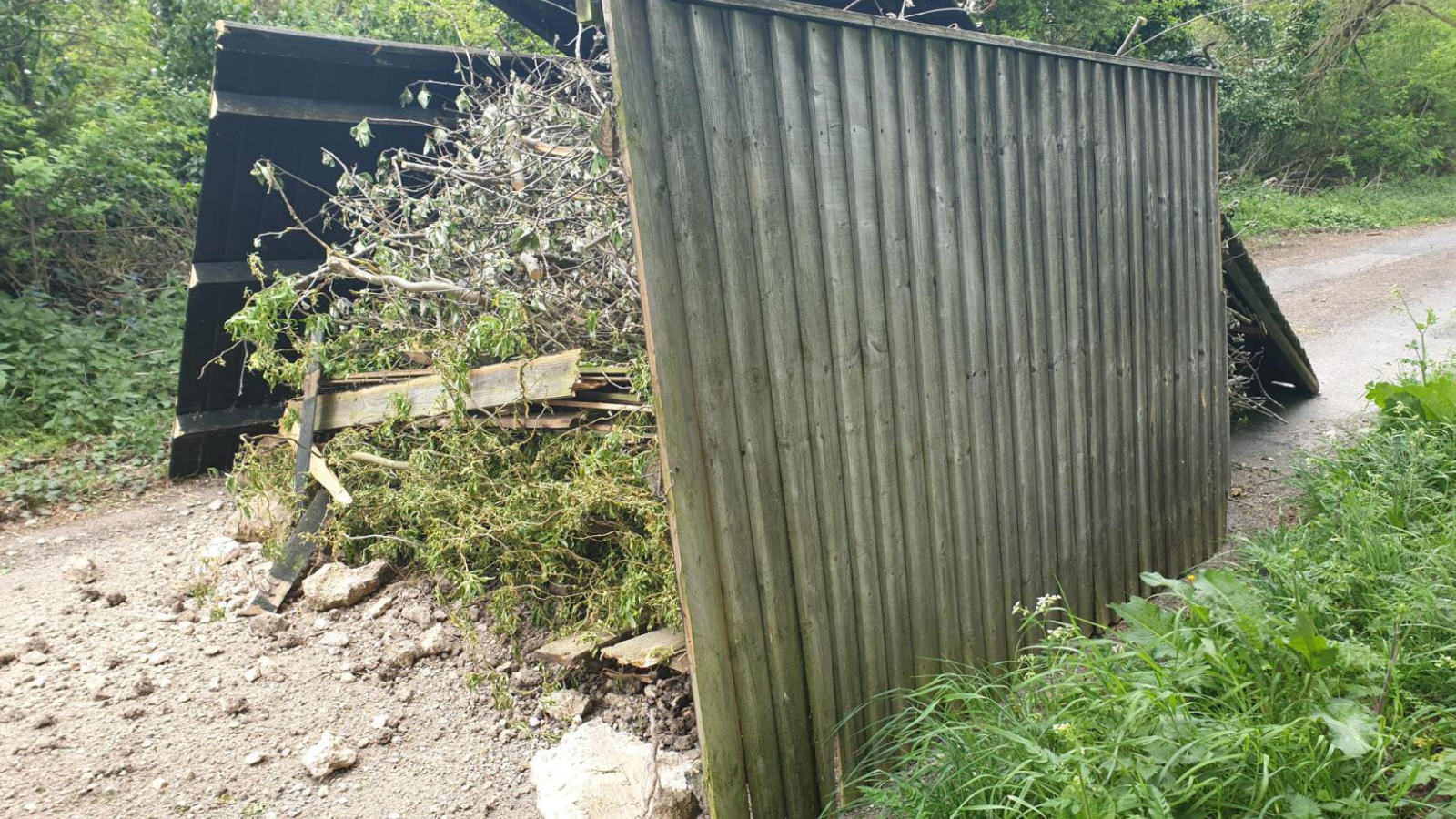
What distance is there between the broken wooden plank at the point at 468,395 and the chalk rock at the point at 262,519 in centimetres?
48

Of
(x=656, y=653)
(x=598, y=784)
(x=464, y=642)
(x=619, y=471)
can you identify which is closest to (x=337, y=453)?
(x=464, y=642)

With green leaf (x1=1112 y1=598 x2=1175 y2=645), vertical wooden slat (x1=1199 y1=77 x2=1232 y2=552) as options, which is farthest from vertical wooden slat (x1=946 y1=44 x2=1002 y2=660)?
vertical wooden slat (x1=1199 y1=77 x2=1232 y2=552)

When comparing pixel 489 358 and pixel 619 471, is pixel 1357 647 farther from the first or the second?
pixel 489 358

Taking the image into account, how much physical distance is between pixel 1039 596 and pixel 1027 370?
868 millimetres

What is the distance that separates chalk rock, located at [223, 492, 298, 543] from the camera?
15.3 ft

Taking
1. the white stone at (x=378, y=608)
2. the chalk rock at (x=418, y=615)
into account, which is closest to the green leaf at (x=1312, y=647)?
the chalk rock at (x=418, y=615)

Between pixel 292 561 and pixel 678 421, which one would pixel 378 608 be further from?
pixel 678 421

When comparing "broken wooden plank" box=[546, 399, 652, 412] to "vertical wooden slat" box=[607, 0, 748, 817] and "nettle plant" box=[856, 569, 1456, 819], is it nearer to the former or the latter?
"vertical wooden slat" box=[607, 0, 748, 817]

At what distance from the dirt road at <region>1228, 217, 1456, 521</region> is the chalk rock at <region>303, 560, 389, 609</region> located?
4.45 metres

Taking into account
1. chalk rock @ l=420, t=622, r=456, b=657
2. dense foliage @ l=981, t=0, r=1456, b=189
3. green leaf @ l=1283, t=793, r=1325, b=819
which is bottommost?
chalk rock @ l=420, t=622, r=456, b=657

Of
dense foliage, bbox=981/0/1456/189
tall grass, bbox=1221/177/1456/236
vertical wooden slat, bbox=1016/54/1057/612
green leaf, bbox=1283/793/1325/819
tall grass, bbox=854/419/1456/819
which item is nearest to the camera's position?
green leaf, bbox=1283/793/1325/819

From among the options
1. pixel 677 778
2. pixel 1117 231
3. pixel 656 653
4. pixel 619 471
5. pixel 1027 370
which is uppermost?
pixel 1117 231

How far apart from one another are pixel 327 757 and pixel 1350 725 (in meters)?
3.04

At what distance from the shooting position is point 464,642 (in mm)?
3684
